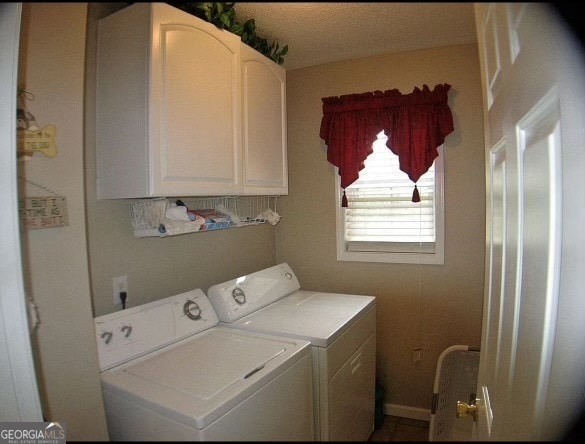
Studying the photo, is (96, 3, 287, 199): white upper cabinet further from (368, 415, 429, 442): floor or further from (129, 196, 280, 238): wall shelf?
(368, 415, 429, 442): floor

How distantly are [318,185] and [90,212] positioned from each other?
36.7 inches

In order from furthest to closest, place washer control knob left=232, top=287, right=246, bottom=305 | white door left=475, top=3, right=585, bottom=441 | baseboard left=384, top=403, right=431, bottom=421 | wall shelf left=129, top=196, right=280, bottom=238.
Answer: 1. washer control knob left=232, top=287, right=246, bottom=305
2. wall shelf left=129, top=196, right=280, bottom=238
3. baseboard left=384, top=403, right=431, bottom=421
4. white door left=475, top=3, right=585, bottom=441

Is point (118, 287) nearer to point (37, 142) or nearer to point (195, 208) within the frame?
point (195, 208)

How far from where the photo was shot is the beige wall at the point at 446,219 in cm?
56

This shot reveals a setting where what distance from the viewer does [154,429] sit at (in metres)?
0.50

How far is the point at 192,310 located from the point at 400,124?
1.26 meters

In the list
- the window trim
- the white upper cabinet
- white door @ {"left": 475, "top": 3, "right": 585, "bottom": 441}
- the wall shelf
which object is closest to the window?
the window trim

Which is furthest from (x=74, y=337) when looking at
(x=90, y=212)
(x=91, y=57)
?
(x=90, y=212)

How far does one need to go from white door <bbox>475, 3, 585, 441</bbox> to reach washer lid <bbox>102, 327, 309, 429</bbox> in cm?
62

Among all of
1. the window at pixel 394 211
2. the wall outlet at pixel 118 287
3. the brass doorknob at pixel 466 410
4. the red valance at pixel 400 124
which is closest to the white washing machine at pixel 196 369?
the wall outlet at pixel 118 287

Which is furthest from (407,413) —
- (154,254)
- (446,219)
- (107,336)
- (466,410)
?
(154,254)

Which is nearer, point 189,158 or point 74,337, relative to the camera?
point 74,337

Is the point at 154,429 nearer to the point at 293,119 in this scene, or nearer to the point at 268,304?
the point at 293,119

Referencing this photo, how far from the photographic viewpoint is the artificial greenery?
1.96 feet
